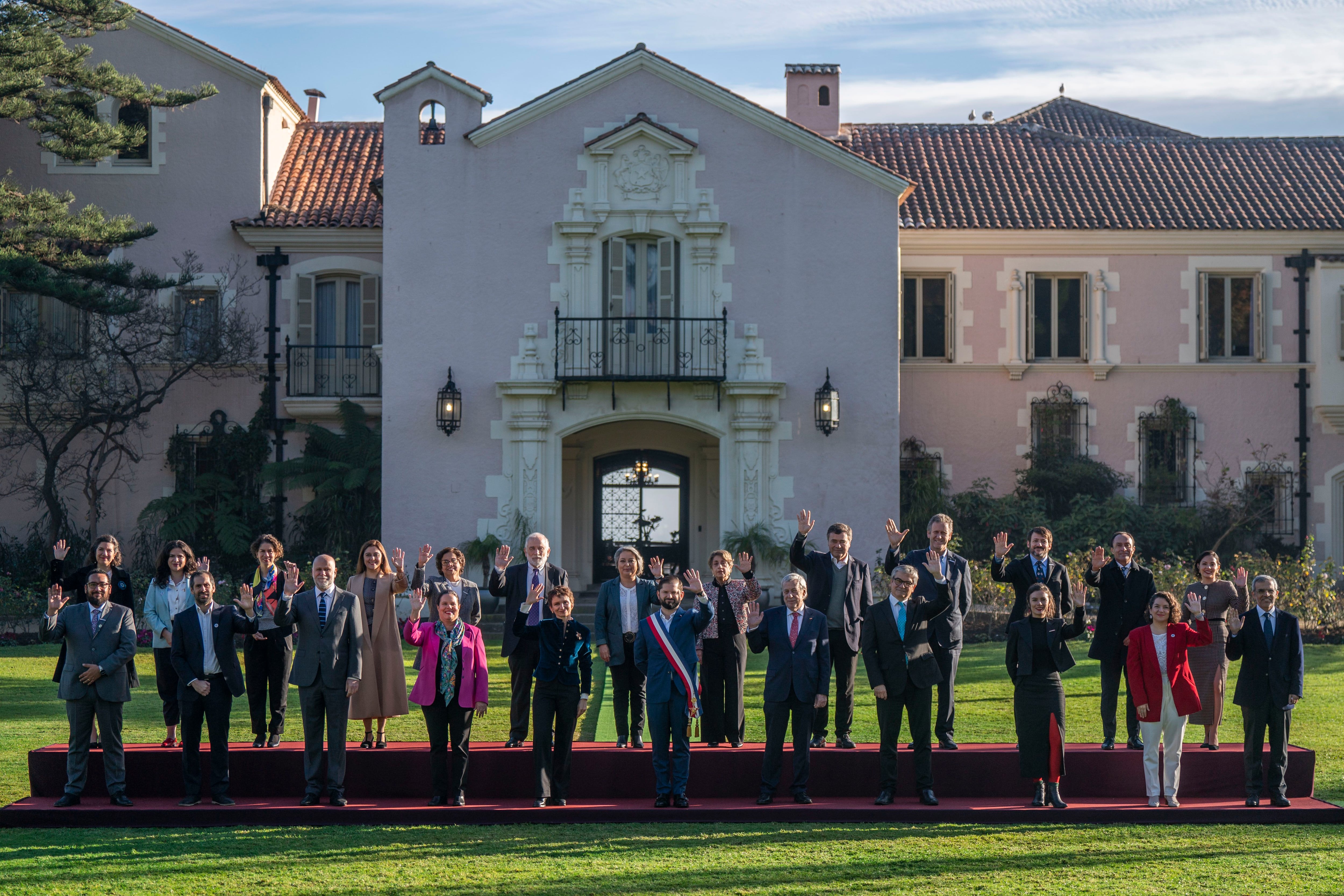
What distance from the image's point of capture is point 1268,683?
9.64 m

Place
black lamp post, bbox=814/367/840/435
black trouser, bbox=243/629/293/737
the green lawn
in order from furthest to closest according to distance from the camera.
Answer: black lamp post, bbox=814/367/840/435, black trouser, bbox=243/629/293/737, the green lawn

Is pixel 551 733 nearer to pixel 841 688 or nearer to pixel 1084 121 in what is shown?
pixel 841 688

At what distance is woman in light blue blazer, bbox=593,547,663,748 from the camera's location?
10375mm

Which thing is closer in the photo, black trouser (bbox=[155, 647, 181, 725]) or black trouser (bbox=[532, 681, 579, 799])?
black trouser (bbox=[532, 681, 579, 799])

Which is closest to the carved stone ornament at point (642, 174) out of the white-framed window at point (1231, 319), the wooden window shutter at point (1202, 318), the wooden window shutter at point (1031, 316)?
the wooden window shutter at point (1031, 316)

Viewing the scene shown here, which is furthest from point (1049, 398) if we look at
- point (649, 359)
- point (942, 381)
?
point (649, 359)

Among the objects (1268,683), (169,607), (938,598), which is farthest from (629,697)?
(1268,683)

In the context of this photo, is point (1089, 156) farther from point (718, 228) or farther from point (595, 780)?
point (595, 780)

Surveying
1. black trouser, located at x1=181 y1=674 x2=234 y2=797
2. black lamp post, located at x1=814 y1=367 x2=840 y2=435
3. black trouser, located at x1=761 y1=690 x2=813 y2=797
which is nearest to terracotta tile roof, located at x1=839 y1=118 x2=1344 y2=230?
black lamp post, located at x1=814 y1=367 x2=840 y2=435

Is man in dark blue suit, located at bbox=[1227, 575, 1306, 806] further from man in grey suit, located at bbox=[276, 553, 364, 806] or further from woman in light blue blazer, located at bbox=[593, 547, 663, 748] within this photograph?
man in grey suit, located at bbox=[276, 553, 364, 806]

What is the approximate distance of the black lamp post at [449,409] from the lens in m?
20.1

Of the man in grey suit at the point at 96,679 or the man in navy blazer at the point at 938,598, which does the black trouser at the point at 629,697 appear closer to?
the man in navy blazer at the point at 938,598

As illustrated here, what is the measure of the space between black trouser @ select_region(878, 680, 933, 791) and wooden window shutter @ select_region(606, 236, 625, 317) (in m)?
11.8

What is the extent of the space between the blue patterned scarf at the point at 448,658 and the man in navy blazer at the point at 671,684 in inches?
50.4
